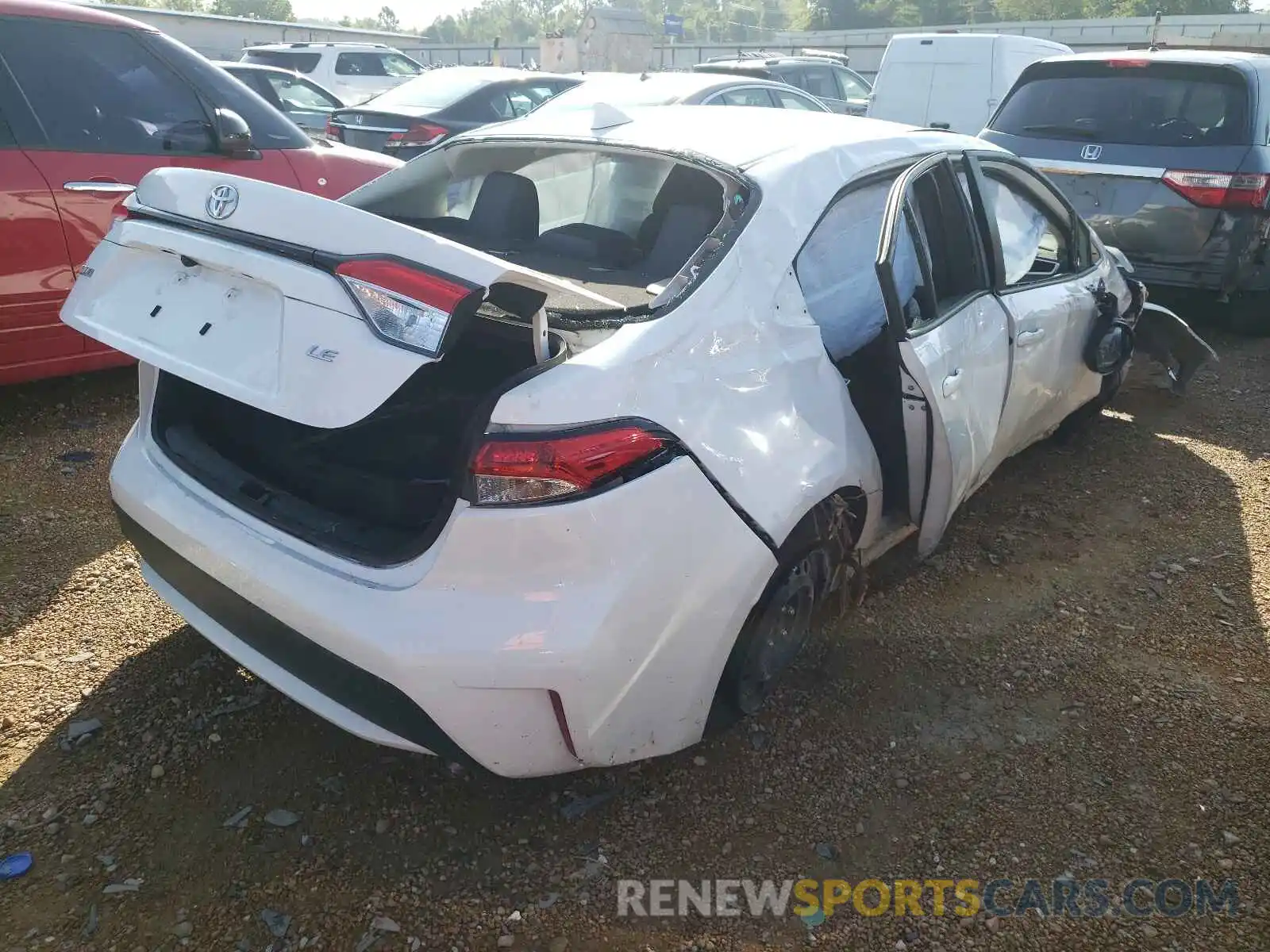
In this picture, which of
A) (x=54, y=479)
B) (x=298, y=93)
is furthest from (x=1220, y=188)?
(x=298, y=93)

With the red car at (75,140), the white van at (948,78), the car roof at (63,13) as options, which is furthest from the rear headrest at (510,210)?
the white van at (948,78)

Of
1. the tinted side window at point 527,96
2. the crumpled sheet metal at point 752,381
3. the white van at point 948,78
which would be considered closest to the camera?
the crumpled sheet metal at point 752,381

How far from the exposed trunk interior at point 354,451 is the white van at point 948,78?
29.4ft

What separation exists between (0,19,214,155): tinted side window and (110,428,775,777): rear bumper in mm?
2877

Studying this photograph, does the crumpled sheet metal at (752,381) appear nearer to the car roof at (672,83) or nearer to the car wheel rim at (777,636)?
the car wheel rim at (777,636)

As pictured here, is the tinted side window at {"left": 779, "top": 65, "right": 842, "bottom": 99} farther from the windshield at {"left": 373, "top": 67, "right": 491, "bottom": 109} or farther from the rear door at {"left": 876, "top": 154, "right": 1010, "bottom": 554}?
the rear door at {"left": 876, "top": 154, "right": 1010, "bottom": 554}

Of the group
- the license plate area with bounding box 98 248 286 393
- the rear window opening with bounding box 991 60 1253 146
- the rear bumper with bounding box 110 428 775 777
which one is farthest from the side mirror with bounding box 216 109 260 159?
the rear window opening with bounding box 991 60 1253 146

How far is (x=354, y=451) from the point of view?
2.44 m

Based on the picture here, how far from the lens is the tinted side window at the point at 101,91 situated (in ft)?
13.2

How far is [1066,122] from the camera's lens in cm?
624

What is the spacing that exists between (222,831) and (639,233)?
190 centimetres

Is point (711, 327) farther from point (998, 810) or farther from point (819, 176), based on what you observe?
point (998, 810)

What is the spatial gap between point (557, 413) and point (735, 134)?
128cm

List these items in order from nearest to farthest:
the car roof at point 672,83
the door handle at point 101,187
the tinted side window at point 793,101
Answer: the door handle at point 101,187
the car roof at point 672,83
the tinted side window at point 793,101
